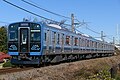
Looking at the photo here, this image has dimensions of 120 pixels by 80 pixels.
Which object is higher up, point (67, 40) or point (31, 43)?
point (67, 40)

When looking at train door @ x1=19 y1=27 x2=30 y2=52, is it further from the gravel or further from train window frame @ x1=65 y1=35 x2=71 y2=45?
train window frame @ x1=65 y1=35 x2=71 y2=45

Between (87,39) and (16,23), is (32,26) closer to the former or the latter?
(16,23)

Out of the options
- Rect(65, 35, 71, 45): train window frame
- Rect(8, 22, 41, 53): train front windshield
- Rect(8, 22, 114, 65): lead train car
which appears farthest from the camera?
Rect(65, 35, 71, 45): train window frame

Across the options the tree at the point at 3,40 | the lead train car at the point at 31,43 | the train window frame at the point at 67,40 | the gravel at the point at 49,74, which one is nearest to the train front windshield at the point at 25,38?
the lead train car at the point at 31,43

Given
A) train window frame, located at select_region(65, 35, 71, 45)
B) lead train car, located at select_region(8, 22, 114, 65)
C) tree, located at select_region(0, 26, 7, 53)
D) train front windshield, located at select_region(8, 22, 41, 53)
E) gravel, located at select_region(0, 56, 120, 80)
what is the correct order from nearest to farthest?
gravel, located at select_region(0, 56, 120, 80)
lead train car, located at select_region(8, 22, 114, 65)
train front windshield, located at select_region(8, 22, 41, 53)
train window frame, located at select_region(65, 35, 71, 45)
tree, located at select_region(0, 26, 7, 53)

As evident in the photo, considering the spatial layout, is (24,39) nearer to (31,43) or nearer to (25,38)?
(25,38)

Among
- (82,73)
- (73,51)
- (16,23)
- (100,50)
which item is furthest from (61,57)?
(100,50)

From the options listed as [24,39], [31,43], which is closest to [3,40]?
[24,39]

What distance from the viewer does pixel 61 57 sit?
25.5m

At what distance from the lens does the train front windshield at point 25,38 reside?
20.5 meters

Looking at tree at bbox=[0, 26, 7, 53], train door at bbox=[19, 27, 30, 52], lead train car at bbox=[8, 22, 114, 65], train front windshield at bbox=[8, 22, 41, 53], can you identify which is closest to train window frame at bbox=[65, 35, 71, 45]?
lead train car at bbox=[8, 22, 114, 65]

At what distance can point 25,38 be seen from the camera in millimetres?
20766

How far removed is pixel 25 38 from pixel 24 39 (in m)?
0.10

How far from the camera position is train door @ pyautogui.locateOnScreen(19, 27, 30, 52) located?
20569mm
